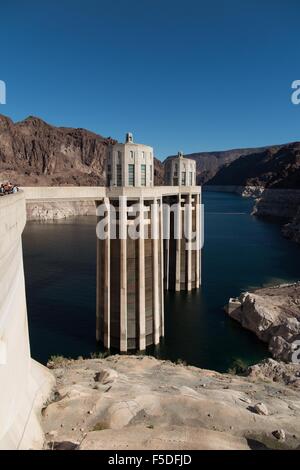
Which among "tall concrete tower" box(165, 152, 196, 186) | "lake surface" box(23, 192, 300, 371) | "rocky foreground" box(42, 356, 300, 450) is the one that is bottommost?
"lake surface" box(23, 192, 300, 371)

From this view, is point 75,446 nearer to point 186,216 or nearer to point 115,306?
point 115,306

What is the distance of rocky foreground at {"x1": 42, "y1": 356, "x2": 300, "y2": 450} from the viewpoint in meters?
12.3

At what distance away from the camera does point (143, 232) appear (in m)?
26.3

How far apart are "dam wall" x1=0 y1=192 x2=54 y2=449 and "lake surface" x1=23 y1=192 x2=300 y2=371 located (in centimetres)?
1166

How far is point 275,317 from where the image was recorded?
30281mm

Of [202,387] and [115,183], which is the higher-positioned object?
[115,183]

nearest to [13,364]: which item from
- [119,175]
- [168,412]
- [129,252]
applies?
[168,412]

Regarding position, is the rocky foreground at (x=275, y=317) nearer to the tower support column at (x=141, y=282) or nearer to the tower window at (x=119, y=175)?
the tower support column at (x=141, y=282)

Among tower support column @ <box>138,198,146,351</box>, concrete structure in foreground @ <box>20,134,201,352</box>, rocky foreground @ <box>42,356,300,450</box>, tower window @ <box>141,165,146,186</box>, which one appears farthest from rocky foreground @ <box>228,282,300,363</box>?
tower window @ <box>141,165,146,186</box>

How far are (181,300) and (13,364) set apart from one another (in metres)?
28.8

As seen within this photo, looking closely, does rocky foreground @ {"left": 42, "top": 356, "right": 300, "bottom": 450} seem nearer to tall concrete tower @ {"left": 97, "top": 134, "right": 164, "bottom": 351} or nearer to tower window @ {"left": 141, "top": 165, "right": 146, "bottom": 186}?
tall concrete tower @ {"left": 97, "top": 134, "right": 164, "bottom": 351}

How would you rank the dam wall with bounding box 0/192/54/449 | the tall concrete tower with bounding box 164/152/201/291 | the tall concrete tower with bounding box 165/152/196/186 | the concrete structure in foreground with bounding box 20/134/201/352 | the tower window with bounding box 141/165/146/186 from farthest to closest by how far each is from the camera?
the tall concrete tower with bounding box 164/152/201/291
the tall concrete tower with bounding box 165/152/196/186
the tower window with bounding box 141/165/146/186
the concrete structure in foreground with bounding box 20/134/201/352
the dam wall with bounding box 0/192/54/449

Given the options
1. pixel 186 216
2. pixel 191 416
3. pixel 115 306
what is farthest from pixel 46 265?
pixel 191 416

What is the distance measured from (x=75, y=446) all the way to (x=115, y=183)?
1830 centimetres
